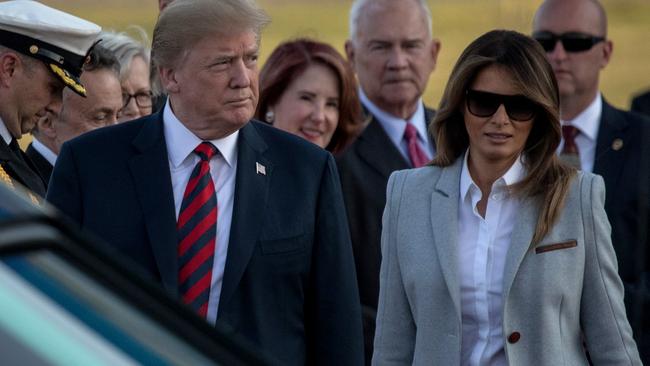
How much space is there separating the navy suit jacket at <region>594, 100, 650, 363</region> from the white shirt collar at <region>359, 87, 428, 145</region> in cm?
73

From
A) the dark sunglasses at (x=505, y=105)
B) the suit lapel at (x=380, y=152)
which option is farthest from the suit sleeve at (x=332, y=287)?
the suit lapel at (x=380, y=152)

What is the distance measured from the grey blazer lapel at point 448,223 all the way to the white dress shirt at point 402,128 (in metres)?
1.76

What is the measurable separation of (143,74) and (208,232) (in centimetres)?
241

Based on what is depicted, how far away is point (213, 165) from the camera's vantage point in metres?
4.25

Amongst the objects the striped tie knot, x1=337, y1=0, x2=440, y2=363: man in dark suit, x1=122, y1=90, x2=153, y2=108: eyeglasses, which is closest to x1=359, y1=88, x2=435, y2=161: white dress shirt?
x1=337, y1=0, x2=440, y2=363: man in dark suit

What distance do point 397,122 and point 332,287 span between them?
87.7 inches

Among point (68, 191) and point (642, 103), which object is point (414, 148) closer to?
point (68, 191)

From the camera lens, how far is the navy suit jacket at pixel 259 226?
409 cm

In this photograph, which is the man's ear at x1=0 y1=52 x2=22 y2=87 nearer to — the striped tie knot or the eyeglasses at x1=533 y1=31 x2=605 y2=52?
the striped tie knot

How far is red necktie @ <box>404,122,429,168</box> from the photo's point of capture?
20.6 feet

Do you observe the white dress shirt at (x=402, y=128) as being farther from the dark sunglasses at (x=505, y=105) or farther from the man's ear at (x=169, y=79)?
the man's ear at (x=169, y=79)

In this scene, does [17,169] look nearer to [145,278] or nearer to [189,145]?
[189,145]

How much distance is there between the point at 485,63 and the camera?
14.7 ft

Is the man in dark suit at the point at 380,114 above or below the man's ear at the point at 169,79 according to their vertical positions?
below
